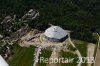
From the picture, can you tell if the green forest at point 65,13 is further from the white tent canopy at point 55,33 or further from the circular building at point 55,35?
the white tent canopy at point 55,33

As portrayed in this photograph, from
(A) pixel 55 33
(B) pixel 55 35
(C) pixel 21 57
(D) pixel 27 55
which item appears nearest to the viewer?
(C) pixel 21 57

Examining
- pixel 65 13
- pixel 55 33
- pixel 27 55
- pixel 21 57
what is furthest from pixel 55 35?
pixel 65 13

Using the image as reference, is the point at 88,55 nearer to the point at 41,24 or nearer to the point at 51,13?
the point at 41,24

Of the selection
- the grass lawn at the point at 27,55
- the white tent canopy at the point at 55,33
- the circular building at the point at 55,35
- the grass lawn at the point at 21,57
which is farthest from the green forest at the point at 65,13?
the grass lawn at the point at 21,57

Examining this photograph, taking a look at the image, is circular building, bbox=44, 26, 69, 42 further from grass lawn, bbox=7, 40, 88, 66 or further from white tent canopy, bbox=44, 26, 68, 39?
grass lawn, bbox=7, 40, 88, 66

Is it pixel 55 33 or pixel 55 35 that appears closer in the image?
pixel 55 35

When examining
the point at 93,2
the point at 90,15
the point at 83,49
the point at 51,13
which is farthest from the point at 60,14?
the point at 83,49

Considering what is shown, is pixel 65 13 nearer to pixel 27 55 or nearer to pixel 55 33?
pixel 55 33

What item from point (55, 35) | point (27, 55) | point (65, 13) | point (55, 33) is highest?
point (55, 33)
